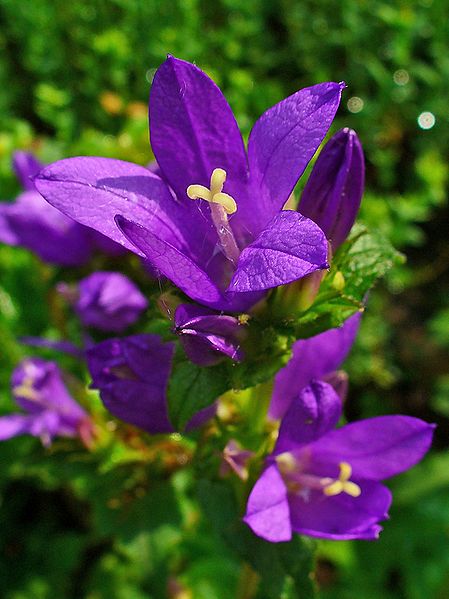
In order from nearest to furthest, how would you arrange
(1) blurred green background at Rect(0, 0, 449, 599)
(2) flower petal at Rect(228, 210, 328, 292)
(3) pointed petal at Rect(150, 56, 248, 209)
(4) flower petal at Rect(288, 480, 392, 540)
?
(2) flower petal at Rect(228, 210, 328, 292), (3) pointed petal at Rect(150, 56, 248, 209), (4) flower petal at Rect(288, 480, 392, 540), (1) blurred green background at Rect(0, 0, 449, 599)

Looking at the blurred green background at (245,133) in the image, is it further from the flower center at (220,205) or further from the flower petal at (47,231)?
the flower center at (220,205)

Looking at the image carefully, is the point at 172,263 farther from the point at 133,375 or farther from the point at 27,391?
the point at 27,391

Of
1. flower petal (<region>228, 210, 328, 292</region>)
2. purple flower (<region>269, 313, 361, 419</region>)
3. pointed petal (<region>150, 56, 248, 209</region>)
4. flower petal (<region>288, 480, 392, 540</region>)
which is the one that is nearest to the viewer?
flower petal (<region>228, 210, 328, 292</region>)

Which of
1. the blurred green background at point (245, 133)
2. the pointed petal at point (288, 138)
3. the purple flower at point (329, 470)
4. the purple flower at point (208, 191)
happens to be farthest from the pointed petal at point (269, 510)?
the blurred green background at point (245, 133)

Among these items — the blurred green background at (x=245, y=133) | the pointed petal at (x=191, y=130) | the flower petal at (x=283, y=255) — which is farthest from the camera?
the blurred green background at (x=245, y=133)

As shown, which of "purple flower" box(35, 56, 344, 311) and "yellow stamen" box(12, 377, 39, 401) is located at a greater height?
"purple flower" box(35, 56, 344, 311)

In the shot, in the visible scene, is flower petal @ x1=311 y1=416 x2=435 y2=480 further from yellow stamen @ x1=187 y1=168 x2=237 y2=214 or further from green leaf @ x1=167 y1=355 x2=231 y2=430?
yellow stamen @ x1=187 y1=168 x2=237 y2=214

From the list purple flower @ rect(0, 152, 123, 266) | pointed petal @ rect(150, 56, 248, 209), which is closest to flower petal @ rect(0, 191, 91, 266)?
purple flower @ rect(0, 152, 123, 266)

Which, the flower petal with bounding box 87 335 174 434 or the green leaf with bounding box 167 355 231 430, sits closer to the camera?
the green leaf with bounding box 167 355 231 430
